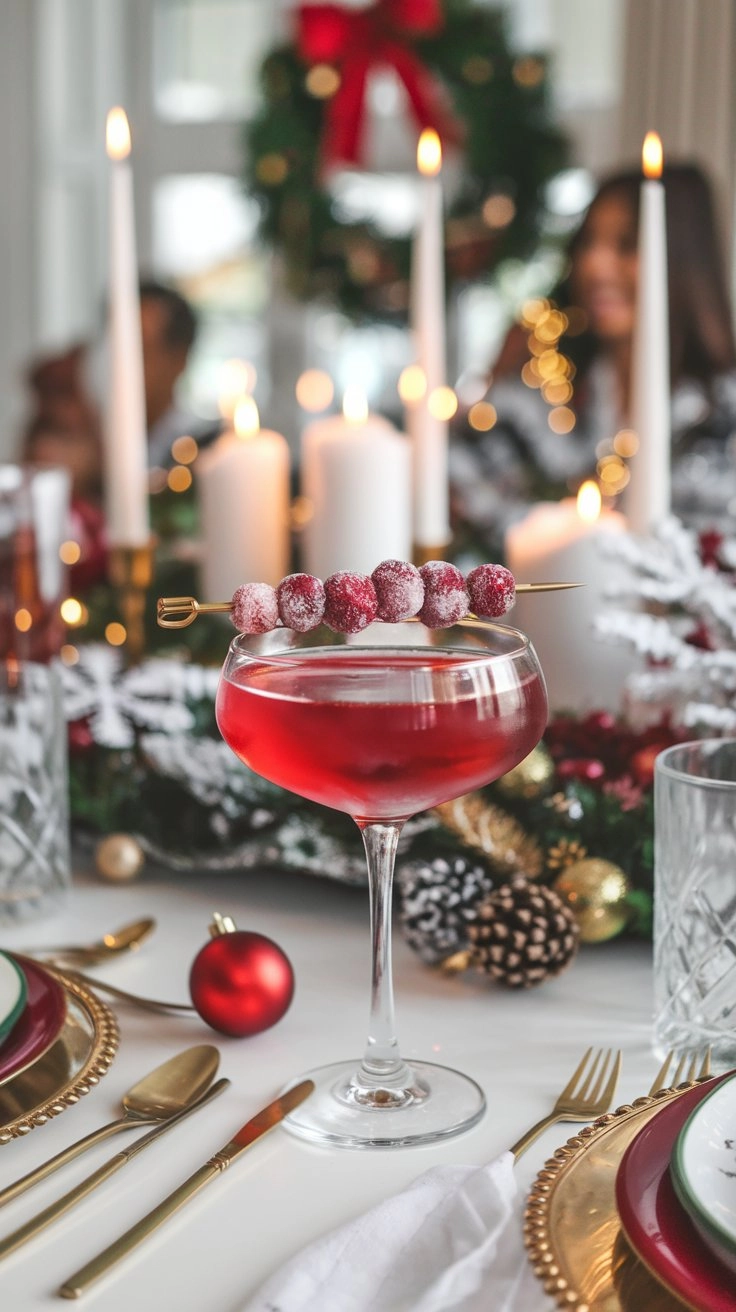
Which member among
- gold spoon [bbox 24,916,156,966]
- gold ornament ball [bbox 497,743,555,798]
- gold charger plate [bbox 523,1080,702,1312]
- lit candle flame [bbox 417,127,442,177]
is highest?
lit candle flame [bbox 417,127,442,177]

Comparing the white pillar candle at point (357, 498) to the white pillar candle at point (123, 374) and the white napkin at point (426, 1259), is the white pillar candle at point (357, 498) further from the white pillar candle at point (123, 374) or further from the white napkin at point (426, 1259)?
the white napkin at point (426, 1259)

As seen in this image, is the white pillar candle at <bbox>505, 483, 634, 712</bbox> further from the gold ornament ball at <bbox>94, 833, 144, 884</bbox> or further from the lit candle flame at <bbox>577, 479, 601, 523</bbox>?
the gold ornament ball at <bbox>94, 833, 144, 884</bbox>

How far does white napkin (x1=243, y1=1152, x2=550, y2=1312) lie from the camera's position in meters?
0.52

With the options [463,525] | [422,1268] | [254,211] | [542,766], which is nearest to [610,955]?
[542,766]

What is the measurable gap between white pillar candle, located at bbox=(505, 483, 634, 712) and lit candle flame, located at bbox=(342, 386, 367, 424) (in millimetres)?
232

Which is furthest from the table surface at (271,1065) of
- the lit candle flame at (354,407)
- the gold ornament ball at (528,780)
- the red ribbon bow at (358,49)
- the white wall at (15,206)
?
the white wall at (15,206)

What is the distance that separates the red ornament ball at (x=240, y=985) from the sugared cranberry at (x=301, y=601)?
221 mm

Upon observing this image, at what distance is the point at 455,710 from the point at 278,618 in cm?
10

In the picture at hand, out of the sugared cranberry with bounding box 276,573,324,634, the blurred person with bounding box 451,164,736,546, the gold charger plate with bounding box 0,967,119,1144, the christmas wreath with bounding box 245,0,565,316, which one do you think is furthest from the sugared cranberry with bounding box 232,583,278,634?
the christmas wreath with bounding box 245,0,565,316

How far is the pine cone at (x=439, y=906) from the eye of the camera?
86cm

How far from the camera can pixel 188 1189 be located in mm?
600

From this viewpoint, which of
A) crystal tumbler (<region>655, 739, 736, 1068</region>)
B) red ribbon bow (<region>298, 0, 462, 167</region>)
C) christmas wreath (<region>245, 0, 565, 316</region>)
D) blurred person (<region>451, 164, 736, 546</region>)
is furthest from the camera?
christmas wreath (<region>245, 0, 565, 316</region>)

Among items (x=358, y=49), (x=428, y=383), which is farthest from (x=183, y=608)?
(x=358, y=49)

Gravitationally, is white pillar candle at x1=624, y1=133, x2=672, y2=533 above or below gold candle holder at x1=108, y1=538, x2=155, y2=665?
above
